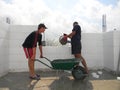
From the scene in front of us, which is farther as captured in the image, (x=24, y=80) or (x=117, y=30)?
(x=117, y=30)

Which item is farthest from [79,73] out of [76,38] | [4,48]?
[4,48]

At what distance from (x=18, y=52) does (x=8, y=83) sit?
2269 mm

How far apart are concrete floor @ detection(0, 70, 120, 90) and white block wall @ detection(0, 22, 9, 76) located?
10.5 inches

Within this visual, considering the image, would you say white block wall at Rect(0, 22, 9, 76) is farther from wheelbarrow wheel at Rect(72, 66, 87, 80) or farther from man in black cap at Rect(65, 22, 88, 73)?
wheelbarrow wheel at Rect(72, 66, 87, 80)

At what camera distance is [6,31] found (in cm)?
934

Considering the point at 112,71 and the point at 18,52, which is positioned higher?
the point at 18,52

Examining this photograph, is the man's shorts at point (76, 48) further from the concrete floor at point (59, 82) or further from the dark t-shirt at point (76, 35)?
the concrete floor at point (59, 82)

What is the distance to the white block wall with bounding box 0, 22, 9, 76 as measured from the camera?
8.66 m

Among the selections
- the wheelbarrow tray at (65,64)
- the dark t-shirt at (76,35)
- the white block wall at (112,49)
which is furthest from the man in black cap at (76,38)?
the white block wall at (112,49)

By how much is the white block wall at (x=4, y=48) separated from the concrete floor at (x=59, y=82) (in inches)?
10.5

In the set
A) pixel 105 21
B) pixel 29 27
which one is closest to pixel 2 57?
pixel 29 27

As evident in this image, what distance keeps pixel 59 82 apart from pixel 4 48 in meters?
2.37

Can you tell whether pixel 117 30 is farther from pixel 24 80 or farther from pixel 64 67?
pixel 24 80

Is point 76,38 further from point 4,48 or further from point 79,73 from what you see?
point 4,48
